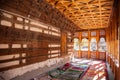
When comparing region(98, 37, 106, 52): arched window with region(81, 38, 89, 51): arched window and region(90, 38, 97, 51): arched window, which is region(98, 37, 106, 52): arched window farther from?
region(81, 38, 89, 51): arched window

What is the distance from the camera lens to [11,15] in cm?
387

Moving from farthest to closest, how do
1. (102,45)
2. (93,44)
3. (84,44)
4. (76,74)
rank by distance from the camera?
(84,44)
(93,44)
(102,45)
(76,74)

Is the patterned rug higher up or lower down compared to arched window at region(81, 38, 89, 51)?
lower down

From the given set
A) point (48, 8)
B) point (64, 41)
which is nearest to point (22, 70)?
point (48, 8)

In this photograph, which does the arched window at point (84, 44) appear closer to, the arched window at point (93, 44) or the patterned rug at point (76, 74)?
the arched window at point (93, 44)

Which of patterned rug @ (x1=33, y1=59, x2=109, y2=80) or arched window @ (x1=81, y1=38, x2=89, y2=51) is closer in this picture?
patterned rug @ (x1=33, y1=59, x2=109, y2=80)

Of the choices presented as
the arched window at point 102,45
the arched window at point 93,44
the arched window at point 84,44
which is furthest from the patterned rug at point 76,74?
the arched window at point 84,44

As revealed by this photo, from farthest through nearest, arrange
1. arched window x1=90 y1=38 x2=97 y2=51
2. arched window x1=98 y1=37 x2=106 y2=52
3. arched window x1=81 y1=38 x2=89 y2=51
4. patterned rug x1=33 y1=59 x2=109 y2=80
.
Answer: arched window x1=81 y1=38 x2=89 y2=51 → arched window x1=90 y1=38 x2=97 y2=51 → arched window x1=98 y1=37 x2=106 y2=52 → patterned rug x1=33 y1=59 x2=109 y2=80

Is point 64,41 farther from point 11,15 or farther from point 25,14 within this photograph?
point 11,15

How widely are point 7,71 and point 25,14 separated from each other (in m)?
2.31

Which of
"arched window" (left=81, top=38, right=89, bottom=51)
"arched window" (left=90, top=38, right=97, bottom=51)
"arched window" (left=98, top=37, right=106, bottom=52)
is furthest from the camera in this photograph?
"arched window" (left=81, top=38, right=89, bottom=51)

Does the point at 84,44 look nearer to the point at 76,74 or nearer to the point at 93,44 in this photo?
the point at 93,44

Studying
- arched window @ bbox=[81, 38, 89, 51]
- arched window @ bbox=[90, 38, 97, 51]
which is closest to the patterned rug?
arched window @ bbox=[90, 38, 97, 51]

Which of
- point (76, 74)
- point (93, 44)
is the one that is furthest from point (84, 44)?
point (76, 74)
